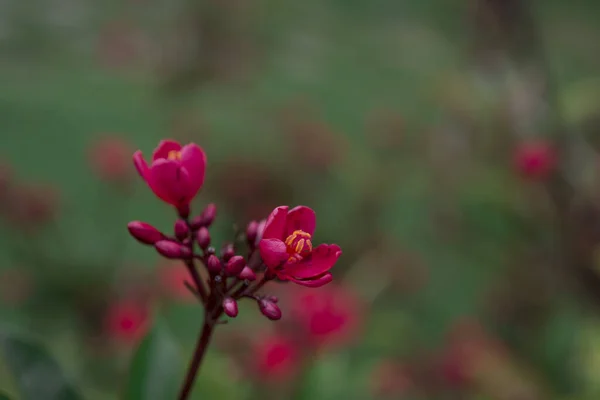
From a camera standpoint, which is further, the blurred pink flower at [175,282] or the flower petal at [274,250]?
the blurred pink flower at [175,282]

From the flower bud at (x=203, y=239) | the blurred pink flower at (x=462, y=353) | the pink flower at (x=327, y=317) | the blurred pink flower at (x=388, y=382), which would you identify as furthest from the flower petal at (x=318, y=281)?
the blurred pink flower at (x=462, y=353)

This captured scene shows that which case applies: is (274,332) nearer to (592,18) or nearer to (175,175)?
(175,175)

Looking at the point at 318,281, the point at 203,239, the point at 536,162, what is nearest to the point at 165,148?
the point at 203,239

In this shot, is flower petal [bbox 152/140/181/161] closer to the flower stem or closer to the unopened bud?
the unopened bud

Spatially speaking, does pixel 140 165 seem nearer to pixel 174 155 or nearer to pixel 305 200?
pixel 174 155

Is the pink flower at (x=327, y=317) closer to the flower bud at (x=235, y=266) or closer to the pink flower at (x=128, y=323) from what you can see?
the pink flower at (x=128, y=323)

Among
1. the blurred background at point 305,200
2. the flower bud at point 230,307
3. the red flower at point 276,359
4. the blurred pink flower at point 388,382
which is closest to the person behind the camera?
the flower bud at point 230,307

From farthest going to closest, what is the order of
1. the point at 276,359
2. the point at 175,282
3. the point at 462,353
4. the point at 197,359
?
the point at 462,353, the point at 175,282, the point at 276,359, the point at 197,359
